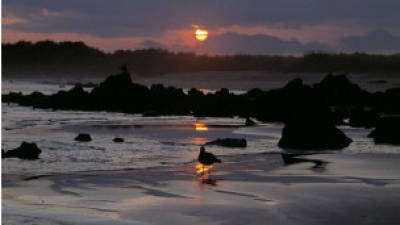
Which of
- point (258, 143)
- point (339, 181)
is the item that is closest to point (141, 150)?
point (258, 143)

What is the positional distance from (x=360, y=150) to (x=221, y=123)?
17.4 metres

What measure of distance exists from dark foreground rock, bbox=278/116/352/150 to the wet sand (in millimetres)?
5687

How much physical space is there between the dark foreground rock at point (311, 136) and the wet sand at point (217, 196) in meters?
5.69

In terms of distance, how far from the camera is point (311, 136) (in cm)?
2734

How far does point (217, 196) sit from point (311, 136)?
506 inches

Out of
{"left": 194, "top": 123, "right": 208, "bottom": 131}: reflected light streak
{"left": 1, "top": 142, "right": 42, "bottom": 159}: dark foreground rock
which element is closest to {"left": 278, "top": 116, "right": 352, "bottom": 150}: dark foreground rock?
→ {"left": 1, "top": 142, "right": 42, "bottom": 159}: dark foreground rock

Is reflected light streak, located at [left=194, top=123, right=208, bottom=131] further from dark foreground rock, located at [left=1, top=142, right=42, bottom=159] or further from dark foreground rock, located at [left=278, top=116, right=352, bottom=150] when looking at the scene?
dark foreground rock, located at [left=1, top=142, right=42, bottom=159]

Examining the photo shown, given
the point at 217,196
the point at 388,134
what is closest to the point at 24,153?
the point at 217,196

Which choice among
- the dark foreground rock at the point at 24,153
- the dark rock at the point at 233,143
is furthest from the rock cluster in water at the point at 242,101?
the dark foreground rock at the point at 24,153

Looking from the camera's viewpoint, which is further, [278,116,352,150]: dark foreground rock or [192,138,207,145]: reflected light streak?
[192,138,207,145]: reflected light streak

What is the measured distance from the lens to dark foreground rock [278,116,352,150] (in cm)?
2708

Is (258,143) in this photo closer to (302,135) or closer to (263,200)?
(302,135)

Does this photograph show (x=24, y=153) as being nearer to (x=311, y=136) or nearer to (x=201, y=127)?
(x=311, y=136)

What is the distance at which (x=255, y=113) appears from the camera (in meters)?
49.4
